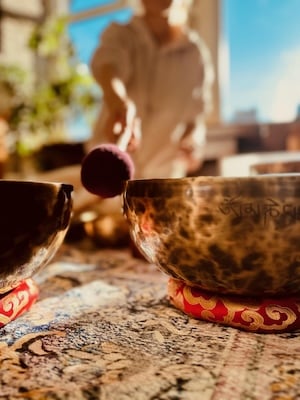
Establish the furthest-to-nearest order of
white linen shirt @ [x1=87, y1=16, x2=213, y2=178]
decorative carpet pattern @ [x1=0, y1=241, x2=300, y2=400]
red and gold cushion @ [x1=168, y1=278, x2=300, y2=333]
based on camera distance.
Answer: white linen shirt @ [x1=87, y1=16, x2=213, y2=178], red and gold cushion @ [x1=168, y1=278, x2=300, y2=333], decorative carpet pattern @ [x1=0, y1=241, x2=300, y2=400]

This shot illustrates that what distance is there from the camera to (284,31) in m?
1.81

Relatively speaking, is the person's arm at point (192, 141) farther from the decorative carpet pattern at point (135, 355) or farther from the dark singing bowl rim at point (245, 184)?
the dark singing bowl rim at point (245, 184)

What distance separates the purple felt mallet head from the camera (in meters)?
0.54

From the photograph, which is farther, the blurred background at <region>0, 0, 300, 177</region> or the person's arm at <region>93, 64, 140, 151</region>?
the blurred background at <region>0, 0, 300, 177</region>

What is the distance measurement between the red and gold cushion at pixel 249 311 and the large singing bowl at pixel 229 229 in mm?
19

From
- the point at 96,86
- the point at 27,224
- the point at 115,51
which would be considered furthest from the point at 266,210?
the point at 96,86

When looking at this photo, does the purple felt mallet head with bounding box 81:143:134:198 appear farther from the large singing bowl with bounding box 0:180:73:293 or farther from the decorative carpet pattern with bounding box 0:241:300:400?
the decorative carpet pattern with bounding box 0:241:300:400

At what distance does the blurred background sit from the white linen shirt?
0.73ft

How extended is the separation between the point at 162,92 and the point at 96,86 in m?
1.02

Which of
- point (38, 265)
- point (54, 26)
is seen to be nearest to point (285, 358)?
point (38, 265)

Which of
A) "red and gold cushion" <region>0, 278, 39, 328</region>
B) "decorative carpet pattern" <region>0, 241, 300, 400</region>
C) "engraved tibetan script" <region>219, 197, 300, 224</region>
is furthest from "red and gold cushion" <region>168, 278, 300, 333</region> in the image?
"red and gold cushion" <region>0, 278, 39, 328</region>

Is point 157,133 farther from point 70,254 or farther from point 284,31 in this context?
point 284,31

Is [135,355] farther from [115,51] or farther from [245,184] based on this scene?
[115,51]

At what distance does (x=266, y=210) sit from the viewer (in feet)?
1.40
